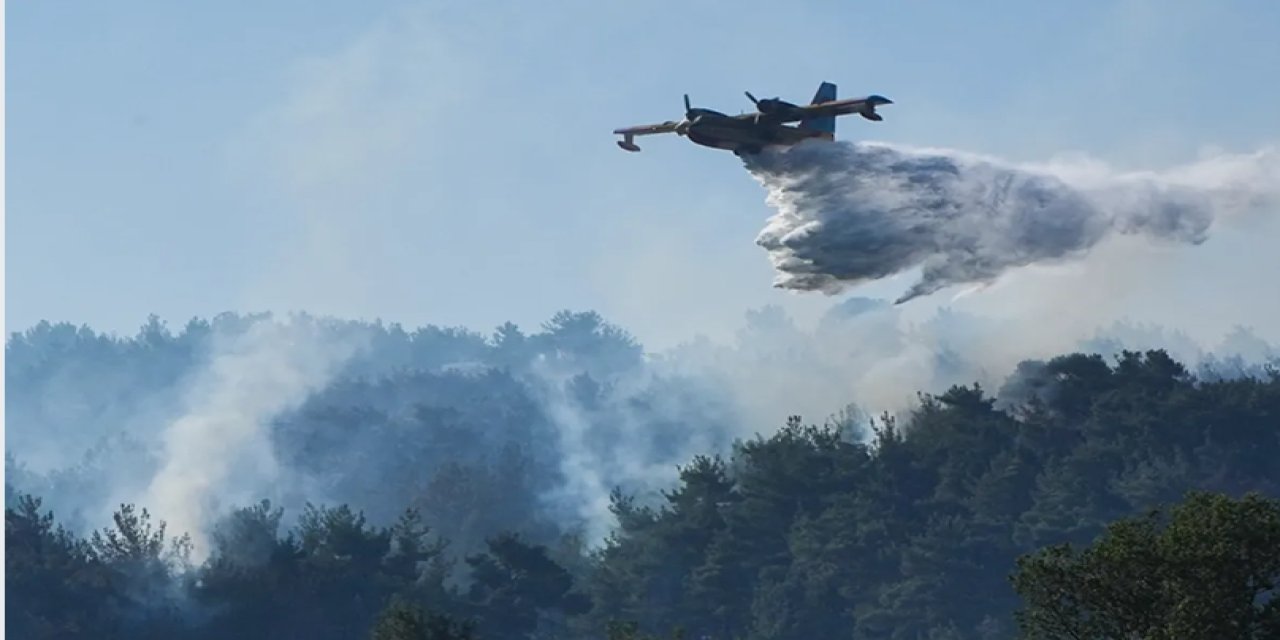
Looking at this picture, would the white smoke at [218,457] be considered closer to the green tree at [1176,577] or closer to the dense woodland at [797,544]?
the dense woodland at [797,544]

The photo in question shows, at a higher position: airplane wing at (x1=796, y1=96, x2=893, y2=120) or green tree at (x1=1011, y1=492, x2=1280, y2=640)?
airplane wing at (x1=796, y1=96, x2=893, y2=120)

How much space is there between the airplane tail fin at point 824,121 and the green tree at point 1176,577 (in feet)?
93.6

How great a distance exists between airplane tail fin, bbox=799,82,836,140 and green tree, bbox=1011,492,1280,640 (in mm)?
28526

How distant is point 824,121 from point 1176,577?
32.3 m

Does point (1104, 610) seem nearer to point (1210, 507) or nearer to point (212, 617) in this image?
point (1210, 507)

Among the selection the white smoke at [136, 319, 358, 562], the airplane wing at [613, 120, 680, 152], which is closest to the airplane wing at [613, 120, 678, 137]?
the airplane wing at [613, 120, 680, 152]

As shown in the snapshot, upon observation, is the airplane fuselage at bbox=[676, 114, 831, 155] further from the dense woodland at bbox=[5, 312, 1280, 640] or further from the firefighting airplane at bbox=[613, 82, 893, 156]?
the dense woodland at bbox=[5, 312, 1280, 640]

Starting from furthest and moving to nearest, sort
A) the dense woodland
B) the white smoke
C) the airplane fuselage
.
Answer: the white smoke
the dense woodland
the airplane fuselage

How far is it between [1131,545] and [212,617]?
7072 centimetres

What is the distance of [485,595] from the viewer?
104m

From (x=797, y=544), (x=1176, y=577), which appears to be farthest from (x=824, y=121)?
(x=797, y=544)

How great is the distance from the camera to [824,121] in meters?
69.0

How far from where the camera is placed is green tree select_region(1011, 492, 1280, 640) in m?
38.0

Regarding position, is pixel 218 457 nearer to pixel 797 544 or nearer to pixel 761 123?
pixel 797 544
